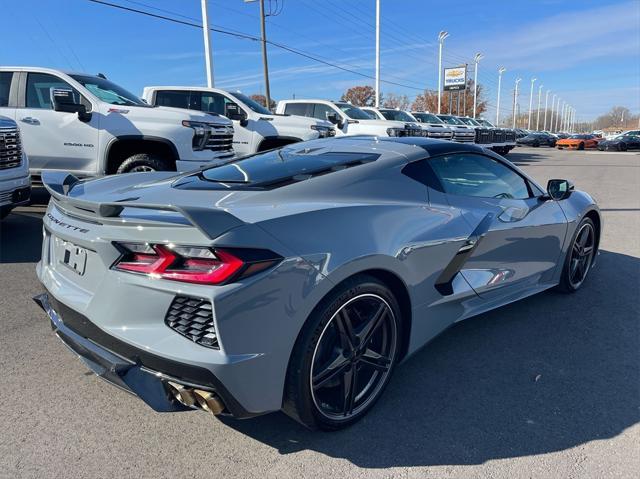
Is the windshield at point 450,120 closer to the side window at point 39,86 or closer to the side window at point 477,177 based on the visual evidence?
the side window at point 39,86

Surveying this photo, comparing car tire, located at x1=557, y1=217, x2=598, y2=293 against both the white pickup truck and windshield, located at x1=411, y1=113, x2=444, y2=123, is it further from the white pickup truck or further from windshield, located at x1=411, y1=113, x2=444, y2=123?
windshield, located at x1=411, y1=113, x2=444, y2=123

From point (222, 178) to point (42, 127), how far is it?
5422 millimetres

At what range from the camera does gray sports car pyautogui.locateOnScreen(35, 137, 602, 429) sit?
1.98 m

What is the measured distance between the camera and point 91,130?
274 inches

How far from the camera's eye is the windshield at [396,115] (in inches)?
725

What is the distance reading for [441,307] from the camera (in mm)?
2959

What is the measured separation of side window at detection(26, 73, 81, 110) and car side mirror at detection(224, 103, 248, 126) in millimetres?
3300

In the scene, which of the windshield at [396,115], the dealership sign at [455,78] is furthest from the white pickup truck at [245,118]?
the dealership sign at [455,78]

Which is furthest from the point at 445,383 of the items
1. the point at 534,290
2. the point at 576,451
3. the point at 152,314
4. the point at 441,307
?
the point at 152,314

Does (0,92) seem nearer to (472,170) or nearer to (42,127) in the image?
(42,127)

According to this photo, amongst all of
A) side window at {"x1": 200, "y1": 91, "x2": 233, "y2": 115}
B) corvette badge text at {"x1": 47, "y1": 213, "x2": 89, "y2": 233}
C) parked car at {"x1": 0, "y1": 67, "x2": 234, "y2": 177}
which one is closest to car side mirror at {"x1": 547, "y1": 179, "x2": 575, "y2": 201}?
corvette badge text at {"x1": 47, "y1": 213, "x2": 89, "y2": 233}

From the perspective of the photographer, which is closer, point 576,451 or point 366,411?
point 576,451

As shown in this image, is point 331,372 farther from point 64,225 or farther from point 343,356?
point 64,225

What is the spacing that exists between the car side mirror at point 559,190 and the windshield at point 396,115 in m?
14.6
